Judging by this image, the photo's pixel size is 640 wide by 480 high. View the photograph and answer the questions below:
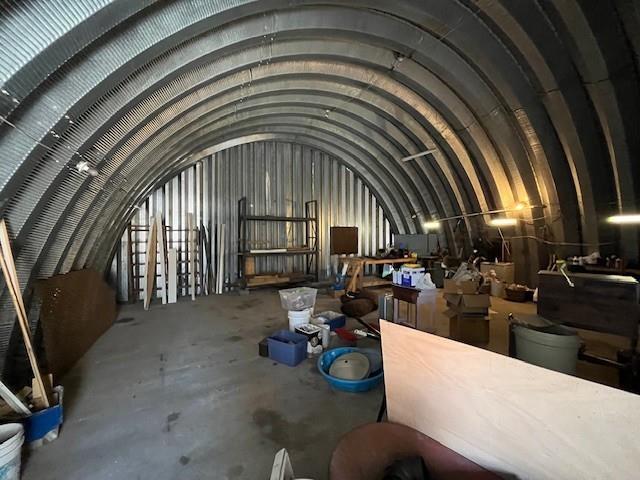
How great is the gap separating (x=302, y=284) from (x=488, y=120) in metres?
5.68

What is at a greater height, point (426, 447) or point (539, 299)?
point (539, 299)

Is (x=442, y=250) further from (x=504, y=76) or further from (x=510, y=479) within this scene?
(x=510, y=479)

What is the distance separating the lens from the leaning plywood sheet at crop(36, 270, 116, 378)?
2.66 m

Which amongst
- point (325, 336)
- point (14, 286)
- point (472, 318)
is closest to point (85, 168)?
point (14, 286)

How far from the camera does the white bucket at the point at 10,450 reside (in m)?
1.44

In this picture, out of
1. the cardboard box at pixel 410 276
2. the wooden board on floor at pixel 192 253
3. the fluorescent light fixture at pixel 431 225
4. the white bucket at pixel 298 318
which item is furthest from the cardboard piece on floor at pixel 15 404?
the fluorescent light fixture at pixel 431 225

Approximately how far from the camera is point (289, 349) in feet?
9.76

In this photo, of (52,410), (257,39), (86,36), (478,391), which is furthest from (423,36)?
(52,410)

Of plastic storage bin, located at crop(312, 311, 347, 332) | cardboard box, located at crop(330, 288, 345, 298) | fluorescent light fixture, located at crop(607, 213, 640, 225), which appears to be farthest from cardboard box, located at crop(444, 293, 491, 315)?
cardboard box, located at crop(330, 288, 345, 298)

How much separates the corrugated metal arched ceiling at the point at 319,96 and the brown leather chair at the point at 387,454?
2.38 metres

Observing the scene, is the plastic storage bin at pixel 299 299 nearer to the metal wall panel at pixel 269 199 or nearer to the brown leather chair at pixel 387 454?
the metal wall panel at pixel 269 199

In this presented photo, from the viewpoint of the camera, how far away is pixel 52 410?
189 centimetres

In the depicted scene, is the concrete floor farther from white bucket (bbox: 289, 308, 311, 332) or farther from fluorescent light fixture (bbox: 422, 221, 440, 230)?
fluorescent light fixture (bbox: 422, 221, 440, 230)

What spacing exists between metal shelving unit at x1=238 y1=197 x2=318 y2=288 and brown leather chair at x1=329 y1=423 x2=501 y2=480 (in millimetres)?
5830
